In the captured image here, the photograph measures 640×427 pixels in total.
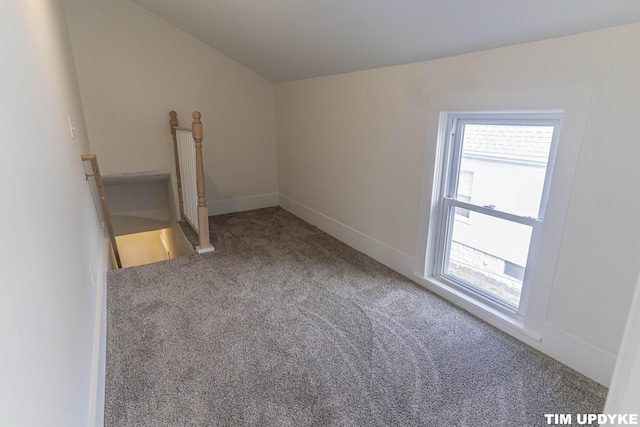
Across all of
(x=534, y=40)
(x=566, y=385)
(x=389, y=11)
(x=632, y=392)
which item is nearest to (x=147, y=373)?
(x=632, y=392)

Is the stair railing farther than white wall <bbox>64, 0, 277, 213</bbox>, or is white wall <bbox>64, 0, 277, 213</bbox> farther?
white wall <bbox>64, 0, 277, 213</bbox>

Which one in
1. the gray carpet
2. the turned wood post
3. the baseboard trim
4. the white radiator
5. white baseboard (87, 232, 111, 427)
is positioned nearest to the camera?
white baseboard (87, 232, 111, 427)

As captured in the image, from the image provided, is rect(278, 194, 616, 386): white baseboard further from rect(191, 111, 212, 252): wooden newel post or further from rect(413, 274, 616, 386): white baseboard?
rect(191, 111, 212, 252): wooden newel post

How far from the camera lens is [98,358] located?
5.91 feet

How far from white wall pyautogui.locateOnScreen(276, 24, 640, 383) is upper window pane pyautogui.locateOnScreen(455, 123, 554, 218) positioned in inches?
9.0

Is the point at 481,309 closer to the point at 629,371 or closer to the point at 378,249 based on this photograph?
the point at 378,249

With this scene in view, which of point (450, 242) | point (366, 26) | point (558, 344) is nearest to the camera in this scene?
point (558, 344)

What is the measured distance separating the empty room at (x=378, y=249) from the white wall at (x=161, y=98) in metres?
0.06

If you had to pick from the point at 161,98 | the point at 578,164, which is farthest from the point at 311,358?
the point at 161,98

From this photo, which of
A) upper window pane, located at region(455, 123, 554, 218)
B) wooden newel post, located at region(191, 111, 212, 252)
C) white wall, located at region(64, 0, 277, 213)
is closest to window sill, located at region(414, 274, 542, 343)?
upper window pane, located at region(455, 123, 554, 218)

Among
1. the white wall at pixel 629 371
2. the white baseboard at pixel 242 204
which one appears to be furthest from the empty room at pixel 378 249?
the white baseboard at pixel 242 204

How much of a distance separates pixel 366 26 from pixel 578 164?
1.48 meters

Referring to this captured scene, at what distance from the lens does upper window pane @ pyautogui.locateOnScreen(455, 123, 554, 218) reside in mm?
1993

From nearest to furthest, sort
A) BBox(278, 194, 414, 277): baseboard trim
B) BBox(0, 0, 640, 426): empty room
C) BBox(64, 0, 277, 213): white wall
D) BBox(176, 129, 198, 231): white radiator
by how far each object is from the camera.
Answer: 1. BBox(0, 0, 640, 426): empty room
2. BBox(278, 194, 414, 277): baseboard trim
3. BBox(176, 129, 198, 231): white radiator
4. BBox(64, 0, 277, 213): white wall
